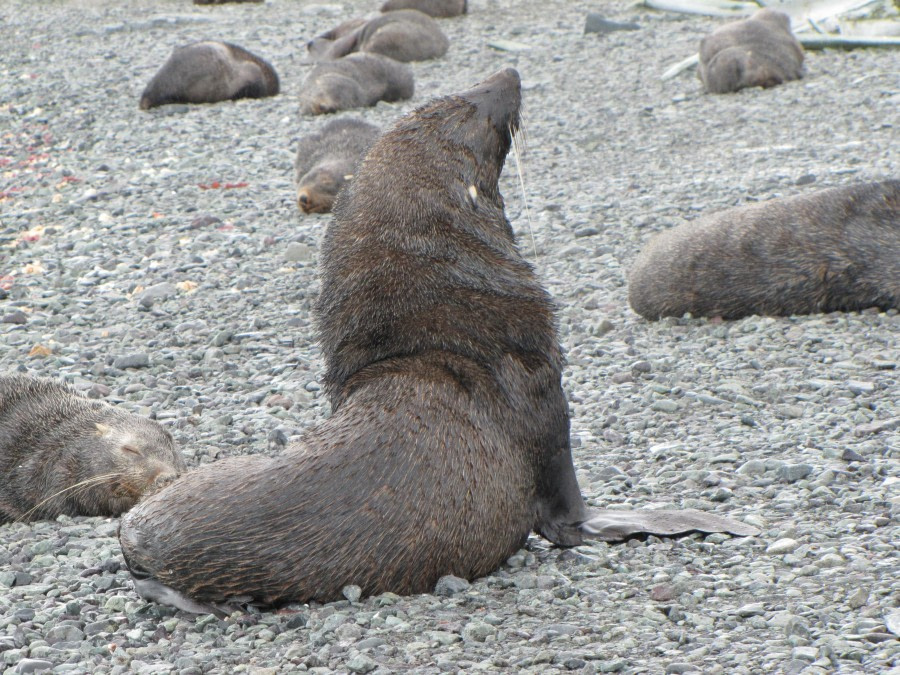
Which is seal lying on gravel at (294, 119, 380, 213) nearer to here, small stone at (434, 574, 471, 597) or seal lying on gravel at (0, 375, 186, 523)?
seal lying on gravel at (0, 375, 186, 523)

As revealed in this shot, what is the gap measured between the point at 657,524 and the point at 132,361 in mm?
3558

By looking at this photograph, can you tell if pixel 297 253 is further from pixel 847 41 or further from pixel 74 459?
pixel 847 41

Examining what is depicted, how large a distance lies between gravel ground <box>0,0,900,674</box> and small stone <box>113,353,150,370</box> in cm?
2

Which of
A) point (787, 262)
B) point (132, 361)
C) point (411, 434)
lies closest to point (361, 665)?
point (411, 434)

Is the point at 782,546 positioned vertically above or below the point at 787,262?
above

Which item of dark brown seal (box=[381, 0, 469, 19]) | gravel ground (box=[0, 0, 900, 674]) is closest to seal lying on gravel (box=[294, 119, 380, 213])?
gravel ground (box=[0, 0, 900, 674])

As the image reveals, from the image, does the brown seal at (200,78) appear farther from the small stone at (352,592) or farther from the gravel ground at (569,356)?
the small stone at (352,592)

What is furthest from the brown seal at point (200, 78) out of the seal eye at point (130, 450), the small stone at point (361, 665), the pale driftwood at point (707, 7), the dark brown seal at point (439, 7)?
the small stone at point (361, 665)

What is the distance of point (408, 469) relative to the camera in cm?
340

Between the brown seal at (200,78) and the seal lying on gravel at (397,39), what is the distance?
1.98m

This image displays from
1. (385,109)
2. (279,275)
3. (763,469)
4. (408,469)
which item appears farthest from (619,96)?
(408,469)

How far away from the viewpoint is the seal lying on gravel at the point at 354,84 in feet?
39.9

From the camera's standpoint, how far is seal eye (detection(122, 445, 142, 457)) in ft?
15.6

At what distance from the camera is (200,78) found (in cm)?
1259
